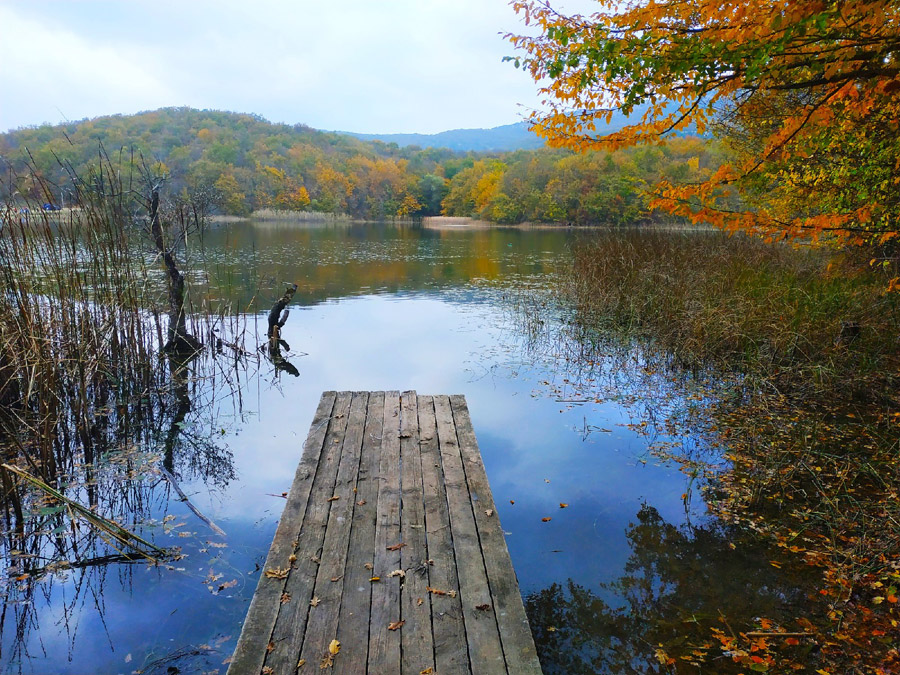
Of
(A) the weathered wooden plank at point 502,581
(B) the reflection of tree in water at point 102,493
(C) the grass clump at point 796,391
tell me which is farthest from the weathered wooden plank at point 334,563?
(C) the grass clump at point 796,391

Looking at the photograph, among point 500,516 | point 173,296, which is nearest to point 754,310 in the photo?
point 500,516

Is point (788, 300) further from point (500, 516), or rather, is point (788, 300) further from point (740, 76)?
point (500, 516)

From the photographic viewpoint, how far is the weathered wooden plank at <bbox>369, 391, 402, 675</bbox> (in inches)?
78.7

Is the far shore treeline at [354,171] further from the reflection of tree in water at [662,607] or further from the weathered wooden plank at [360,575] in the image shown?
the weathered wooden plank at [360,575]

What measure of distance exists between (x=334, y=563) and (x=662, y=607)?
1683 millimetres

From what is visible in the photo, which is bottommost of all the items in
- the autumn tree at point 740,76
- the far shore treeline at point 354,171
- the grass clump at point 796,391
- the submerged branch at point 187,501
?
the submerged branch at point 187,501

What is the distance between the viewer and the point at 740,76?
12.0 ft

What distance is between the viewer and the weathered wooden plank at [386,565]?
2000 mm

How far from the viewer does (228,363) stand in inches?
289

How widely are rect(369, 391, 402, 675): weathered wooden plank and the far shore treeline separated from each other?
34246 millimetres

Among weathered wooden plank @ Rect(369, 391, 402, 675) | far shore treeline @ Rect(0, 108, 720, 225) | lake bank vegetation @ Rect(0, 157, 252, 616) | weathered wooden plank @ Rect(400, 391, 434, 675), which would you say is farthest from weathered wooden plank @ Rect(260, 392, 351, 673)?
far shore treeline @ Rect(0, 108, 720, 225)

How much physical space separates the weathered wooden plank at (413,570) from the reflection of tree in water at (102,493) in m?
1.08

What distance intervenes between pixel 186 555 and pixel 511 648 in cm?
218

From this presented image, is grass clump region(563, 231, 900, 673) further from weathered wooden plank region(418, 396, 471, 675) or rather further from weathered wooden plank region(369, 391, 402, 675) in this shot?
weathered wooden plank region(369, 391, 402, 675)
